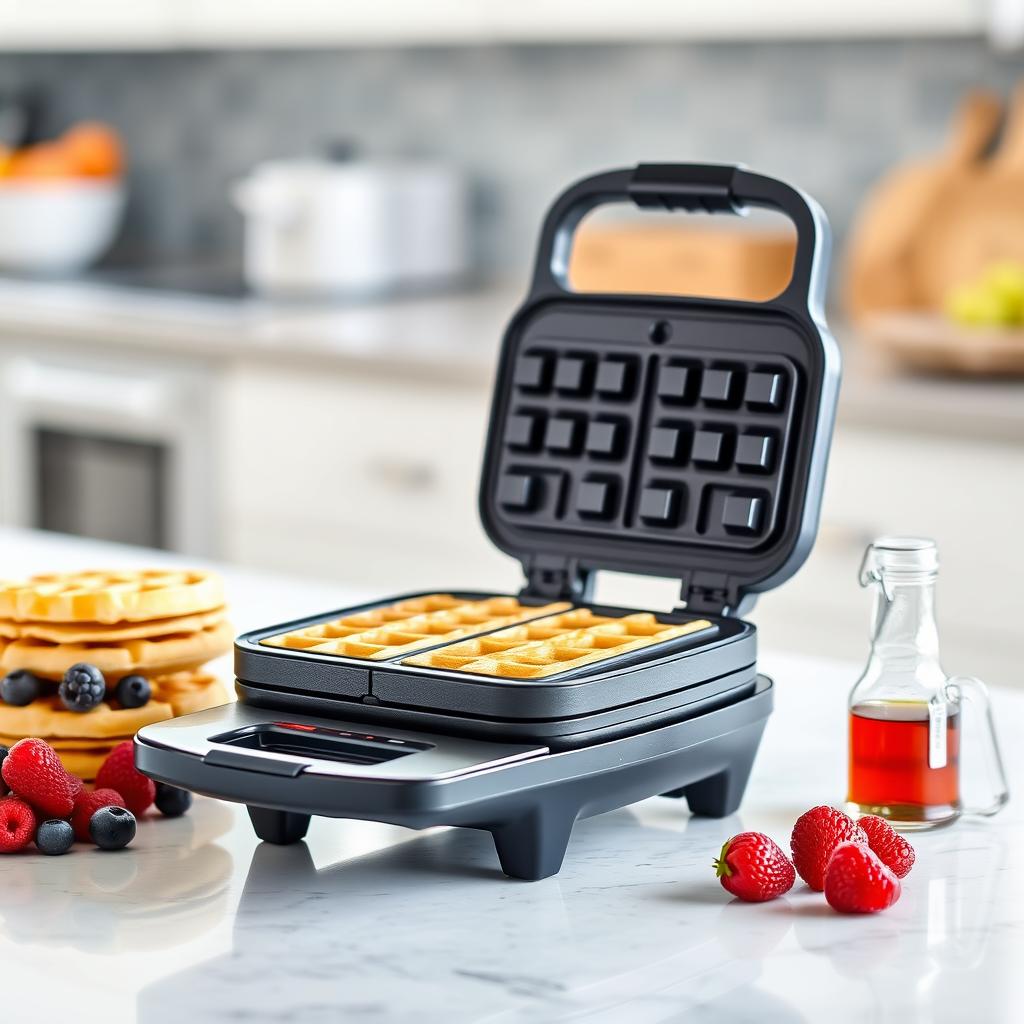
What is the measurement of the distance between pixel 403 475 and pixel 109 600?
1848 mm

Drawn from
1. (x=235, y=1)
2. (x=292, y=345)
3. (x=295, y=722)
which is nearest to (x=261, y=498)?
(x=292, y=345)

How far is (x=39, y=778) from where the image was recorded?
0.98 meters

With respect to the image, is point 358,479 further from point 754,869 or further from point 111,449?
point 754,869

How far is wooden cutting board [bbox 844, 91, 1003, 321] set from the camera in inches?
121

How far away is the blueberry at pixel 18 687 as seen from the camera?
108 centimetres

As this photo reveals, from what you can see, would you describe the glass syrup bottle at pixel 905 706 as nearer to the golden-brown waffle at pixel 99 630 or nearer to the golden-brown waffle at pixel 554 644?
the golden-brown waffle at pixel 554 644

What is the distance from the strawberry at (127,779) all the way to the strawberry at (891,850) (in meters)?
0.41

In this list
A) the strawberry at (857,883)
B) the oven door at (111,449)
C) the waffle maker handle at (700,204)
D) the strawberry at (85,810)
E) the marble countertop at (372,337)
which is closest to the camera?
the strawberry at (857,883)

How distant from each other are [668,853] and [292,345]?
2.09 metres

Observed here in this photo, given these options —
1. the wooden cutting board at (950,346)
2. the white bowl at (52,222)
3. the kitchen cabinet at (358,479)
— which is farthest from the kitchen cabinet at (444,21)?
the kitchen cabinet at (358,479)

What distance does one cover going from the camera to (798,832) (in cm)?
94

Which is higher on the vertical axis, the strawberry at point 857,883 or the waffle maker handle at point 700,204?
the waffle maker handle at point 700,204

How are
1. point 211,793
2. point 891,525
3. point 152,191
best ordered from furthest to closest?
point 152,191
point 891,525
point 211,793

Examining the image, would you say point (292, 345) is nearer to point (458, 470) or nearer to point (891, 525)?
point (458, 470)
